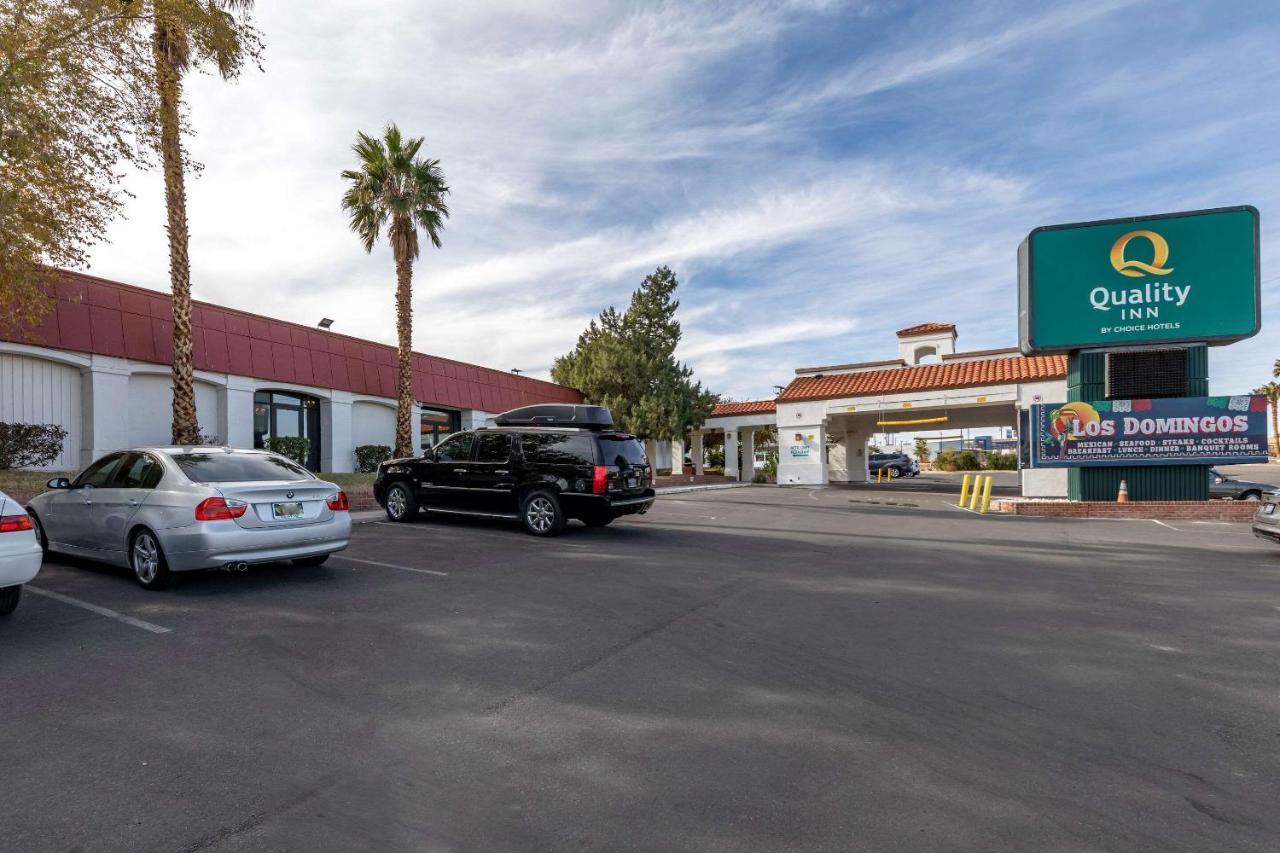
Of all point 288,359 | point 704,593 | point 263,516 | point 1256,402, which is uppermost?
point 288,359

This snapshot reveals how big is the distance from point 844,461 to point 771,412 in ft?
18.9

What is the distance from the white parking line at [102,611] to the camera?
18.6 ft

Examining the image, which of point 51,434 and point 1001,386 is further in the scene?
point 1001,386

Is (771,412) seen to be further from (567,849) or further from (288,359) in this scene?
(567,849)

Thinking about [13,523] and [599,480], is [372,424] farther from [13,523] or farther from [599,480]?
[13,523]

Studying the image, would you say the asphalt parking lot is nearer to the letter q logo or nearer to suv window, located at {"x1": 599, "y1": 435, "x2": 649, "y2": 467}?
suv window, located at {"x1": 599, "y1": 435, "x2": 649, "y2": 467}

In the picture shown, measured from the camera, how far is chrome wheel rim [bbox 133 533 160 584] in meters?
6.92

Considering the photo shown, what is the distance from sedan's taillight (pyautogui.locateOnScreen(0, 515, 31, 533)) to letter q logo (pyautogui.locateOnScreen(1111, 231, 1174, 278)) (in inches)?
873

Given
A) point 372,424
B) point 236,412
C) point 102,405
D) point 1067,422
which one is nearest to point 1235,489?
point 1067,422

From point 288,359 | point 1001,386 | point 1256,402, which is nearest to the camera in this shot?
point 1256,402

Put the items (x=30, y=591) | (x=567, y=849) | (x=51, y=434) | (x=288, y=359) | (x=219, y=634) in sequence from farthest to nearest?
(x=288, y=359) < (x=51, y=434) < (x=30, y=591) < (x=219, y=634) < (x=567, y=849)

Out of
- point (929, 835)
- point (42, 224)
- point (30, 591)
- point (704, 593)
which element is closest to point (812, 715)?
point (929, 835)

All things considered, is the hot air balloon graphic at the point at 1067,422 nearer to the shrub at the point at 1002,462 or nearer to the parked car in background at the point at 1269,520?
the parked car in background at the point at 1269,520

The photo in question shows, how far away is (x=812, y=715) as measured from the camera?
4.04 meters
